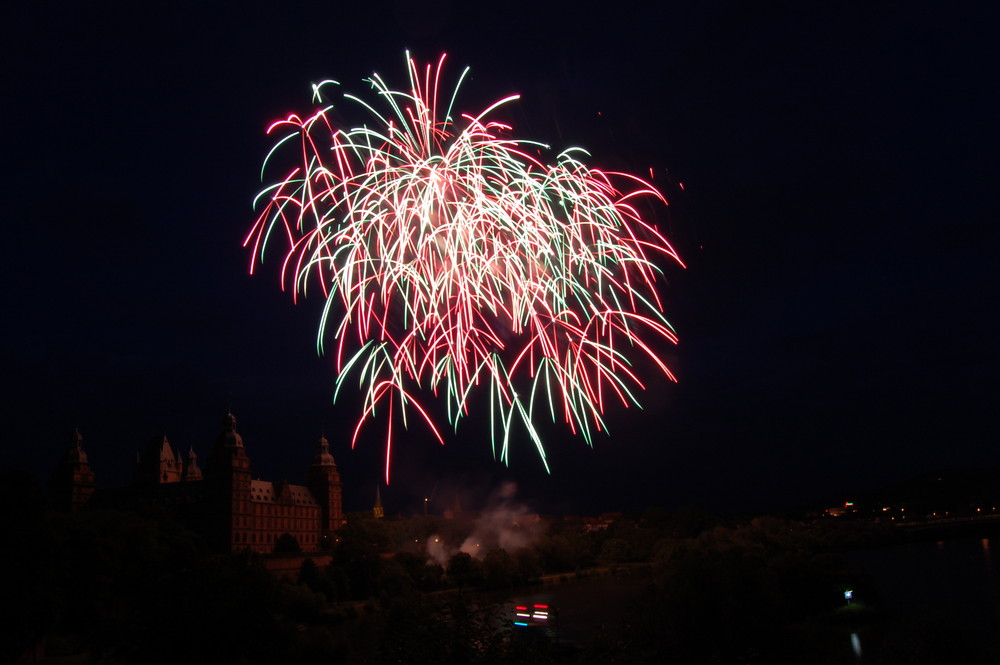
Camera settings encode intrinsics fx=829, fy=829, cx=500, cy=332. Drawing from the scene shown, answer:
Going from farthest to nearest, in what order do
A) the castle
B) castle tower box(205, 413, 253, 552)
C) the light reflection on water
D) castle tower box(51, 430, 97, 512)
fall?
castle tower box(51, 430, 97, 512), the castle, castle tower box(205, 413, 253, 552), the light reflection on water

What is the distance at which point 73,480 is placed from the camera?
92.5 meters

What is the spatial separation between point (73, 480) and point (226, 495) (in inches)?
899

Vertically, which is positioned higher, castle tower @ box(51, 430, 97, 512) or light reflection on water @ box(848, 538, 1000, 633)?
castle tower @ box(51, 430, 97, 512)

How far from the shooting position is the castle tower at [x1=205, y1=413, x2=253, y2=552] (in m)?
80.6

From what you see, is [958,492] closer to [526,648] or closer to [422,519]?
[422,519]

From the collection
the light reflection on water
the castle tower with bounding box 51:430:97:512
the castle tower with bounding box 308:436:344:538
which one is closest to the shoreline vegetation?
the light reflection on water

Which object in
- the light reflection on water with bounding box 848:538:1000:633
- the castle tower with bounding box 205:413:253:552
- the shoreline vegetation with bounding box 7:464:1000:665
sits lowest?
the light reflection on water with bounding box 848:538:1000:633

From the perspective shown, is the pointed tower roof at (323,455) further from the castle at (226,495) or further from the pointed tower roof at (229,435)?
the pointed tower roof at (229,435)

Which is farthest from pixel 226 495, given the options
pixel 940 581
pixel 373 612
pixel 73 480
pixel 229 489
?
pixel 940 581

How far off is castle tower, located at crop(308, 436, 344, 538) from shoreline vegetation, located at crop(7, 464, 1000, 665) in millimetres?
40334

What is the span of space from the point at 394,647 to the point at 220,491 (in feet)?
248

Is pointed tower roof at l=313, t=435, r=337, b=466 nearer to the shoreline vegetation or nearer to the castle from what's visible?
the castle

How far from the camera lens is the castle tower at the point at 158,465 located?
3925 inches

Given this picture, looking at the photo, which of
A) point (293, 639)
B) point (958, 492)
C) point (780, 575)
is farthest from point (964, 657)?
point (958, 492)
